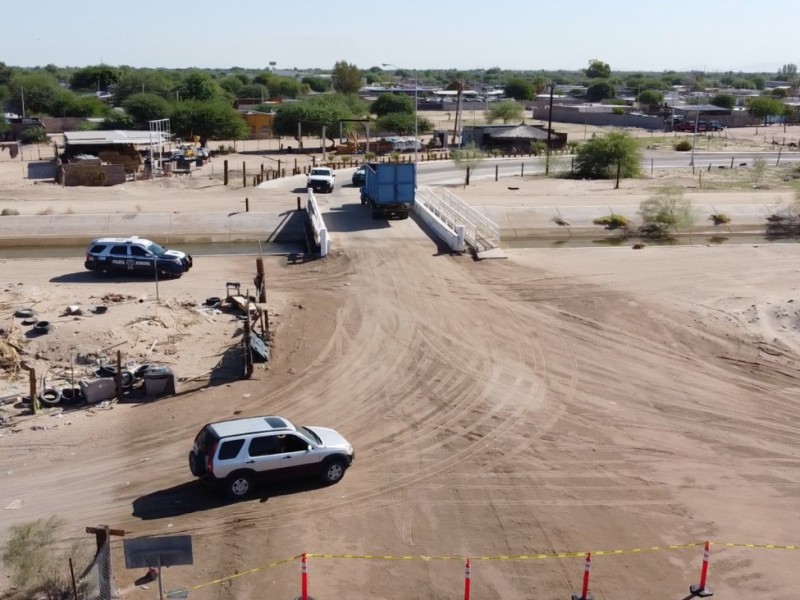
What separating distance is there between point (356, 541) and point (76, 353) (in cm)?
1149

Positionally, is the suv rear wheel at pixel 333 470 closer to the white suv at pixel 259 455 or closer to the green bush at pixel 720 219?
the white suv at pixel 259 455

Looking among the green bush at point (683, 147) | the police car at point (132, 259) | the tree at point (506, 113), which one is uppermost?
the tree at point (506, 113)

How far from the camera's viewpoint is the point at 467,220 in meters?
38.7

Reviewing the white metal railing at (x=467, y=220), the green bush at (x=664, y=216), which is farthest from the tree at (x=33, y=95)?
the green bush at (x=664, y=216)

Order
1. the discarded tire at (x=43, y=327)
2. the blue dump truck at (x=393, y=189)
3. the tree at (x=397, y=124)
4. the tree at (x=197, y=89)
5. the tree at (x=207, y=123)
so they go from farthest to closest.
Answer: the tree at (x=197, y=89) < the tree at (x=397, y=124) < the tree at (x=207, y=123) < the blue dump truck at (x=393, y=189) < the discarded tire at (x=43, y=327)

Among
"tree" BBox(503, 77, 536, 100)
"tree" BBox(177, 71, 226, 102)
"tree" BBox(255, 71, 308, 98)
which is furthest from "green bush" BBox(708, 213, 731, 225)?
"tree" BBox(255, 71, 308, 98)

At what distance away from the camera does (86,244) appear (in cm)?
4138

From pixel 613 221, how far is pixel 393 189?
11.8 meters

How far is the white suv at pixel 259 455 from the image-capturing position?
50.8ft

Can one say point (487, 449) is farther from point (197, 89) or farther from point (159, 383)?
point (197, 89)

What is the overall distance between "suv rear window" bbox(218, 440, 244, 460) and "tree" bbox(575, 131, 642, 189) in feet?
161

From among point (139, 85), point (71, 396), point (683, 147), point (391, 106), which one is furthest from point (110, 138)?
point (139, 85)

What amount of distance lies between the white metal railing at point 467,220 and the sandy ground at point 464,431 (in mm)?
A: 3448

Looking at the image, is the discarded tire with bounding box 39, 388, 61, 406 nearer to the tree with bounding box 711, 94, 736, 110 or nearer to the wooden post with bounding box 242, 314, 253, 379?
the wooden post with bounding box 242, 314, 253, 379
